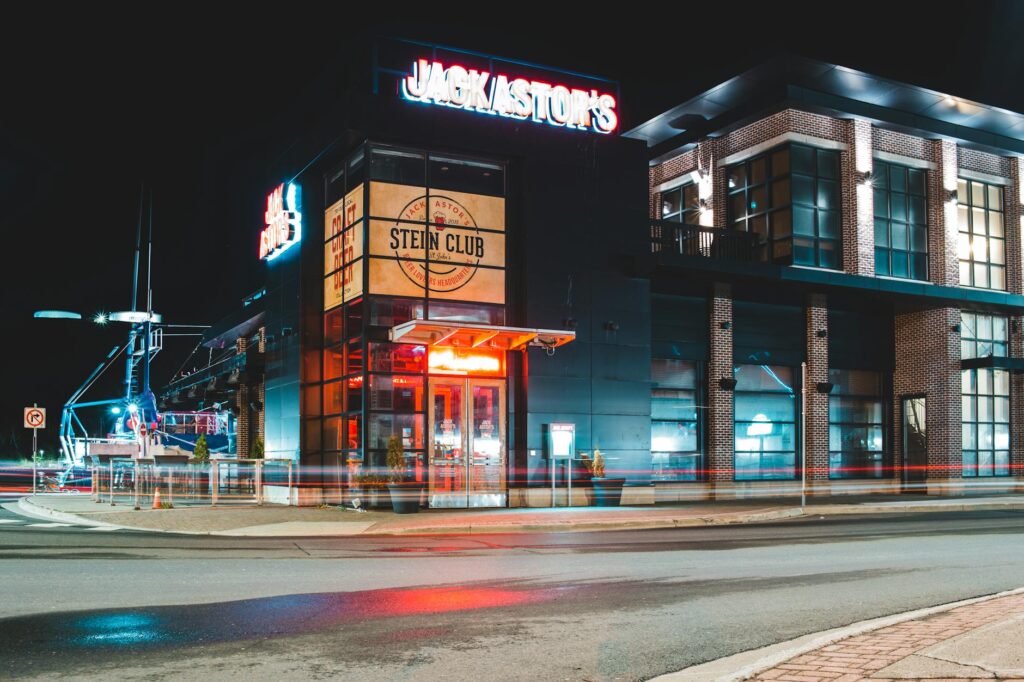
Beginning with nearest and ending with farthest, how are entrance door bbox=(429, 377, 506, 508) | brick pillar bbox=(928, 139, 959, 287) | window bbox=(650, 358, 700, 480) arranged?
1. entrance door bbox=(429, 377, 506, 508)
2. window bbox=(650, 358, 700, 480)
3. brick pillar bbox=(928, 139, 959, 287)

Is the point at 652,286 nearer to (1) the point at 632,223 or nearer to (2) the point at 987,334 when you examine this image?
(1) the point at 632,223

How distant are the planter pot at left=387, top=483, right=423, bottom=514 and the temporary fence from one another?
398 centimetres

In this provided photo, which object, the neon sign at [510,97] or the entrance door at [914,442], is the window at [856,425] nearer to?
the entrance door at [914,442]

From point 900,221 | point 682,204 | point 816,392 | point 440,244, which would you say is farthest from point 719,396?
point 440,244

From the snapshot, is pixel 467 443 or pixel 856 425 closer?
pixel 467 443

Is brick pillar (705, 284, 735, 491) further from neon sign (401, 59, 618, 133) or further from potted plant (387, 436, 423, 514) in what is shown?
potted plant (387, 436, 423, 514)

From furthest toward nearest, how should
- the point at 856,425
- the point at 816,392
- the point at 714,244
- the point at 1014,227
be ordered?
the point at 1014,227
the point at 856,425
the point at 714,244
the point at 816,392

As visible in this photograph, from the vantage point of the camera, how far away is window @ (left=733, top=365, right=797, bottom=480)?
3011 cm

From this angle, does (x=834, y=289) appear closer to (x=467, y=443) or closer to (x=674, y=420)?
(x=674, y=420)

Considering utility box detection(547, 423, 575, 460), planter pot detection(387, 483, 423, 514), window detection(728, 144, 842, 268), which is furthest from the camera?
window detection(728, 144, 842, 268)

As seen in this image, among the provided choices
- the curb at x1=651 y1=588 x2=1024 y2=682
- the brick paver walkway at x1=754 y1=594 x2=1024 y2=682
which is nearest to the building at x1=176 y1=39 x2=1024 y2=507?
the curb at x1=651 y1=588 x2=1024 y2=682

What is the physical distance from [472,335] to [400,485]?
12.5ft

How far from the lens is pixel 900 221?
107 feet

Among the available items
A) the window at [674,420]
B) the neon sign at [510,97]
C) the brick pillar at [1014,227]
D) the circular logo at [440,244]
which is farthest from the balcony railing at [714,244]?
the brick pillar at [1014,227]
